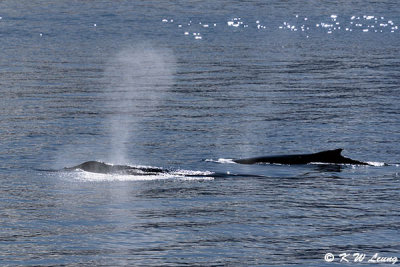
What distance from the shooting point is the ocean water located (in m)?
16.1

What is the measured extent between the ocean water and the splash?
0.40ft

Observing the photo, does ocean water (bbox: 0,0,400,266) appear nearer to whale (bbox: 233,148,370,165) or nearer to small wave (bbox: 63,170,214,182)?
small wave (bbox: 63,170,214,182)

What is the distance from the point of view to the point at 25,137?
28.3m

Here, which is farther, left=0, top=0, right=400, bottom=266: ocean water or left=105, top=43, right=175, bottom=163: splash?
left=105, top=43, right=175, bottom=163: splash

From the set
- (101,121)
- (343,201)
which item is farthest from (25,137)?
(343,201)

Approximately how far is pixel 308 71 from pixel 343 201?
30.9 m

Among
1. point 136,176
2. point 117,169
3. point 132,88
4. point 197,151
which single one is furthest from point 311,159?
point 132,88

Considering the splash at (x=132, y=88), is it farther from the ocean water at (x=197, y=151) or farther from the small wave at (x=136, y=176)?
the small wave at (x=136, y=176)

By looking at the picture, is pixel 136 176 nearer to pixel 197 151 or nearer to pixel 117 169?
pixel 117 169

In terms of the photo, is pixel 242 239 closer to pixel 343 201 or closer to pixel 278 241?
pixel 278 241

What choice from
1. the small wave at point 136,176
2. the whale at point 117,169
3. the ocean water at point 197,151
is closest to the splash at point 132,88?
the ocean water at point 197,151

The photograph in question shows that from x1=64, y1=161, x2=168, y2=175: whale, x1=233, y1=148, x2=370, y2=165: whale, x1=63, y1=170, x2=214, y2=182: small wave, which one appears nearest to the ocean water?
x1=63, y1=170, x2=214, y2=182: small wave

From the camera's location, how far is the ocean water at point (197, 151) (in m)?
16.1

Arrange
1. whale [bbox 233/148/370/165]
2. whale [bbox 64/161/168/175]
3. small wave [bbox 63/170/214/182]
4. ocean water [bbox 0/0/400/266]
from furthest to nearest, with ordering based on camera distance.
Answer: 1. whale [bbox 233/148/370/165]
2. whale [bbox 64/161/168/175]
3. small wave [bbox 63/170/214/182]
4. ocean water [bbox 0/0/400/266]
